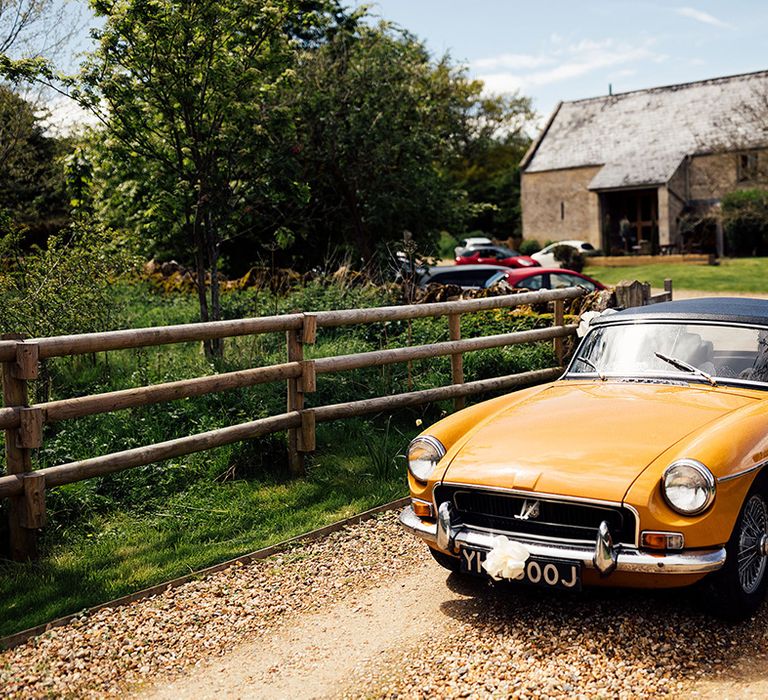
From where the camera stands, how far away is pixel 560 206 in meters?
51.0

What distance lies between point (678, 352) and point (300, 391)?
290 centimetres

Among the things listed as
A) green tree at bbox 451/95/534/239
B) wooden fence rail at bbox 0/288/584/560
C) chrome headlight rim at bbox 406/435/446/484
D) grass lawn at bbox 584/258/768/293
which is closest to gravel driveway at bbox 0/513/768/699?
chrome headlight rim at bbox 406/435/446/484

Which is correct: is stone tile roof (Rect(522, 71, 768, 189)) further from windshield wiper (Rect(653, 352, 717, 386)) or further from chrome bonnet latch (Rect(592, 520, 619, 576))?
chrome bonnet latch (Rect(592, 520, 619, 576))

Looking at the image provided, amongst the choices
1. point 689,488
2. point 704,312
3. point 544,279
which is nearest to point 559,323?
point 704,312

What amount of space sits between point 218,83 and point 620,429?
308 inches

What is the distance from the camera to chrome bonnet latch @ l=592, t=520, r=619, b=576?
4211mm

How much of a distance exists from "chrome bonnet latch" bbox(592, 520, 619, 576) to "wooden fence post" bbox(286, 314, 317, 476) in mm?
3326

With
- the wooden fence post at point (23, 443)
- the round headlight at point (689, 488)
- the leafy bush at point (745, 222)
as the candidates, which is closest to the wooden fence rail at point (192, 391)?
the wooden fence post at point (23, 443)

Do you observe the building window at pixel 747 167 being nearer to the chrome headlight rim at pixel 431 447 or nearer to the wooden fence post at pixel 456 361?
the wooden fence post at pixel 456 361

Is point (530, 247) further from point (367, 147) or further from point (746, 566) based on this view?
point (746, 566)

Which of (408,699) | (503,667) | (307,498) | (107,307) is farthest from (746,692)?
(107,307)

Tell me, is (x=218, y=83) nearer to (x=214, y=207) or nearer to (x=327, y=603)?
(x=214, y=207)

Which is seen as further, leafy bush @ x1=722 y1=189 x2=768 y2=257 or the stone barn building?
the stone barn building

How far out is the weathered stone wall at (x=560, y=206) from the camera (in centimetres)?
4944
